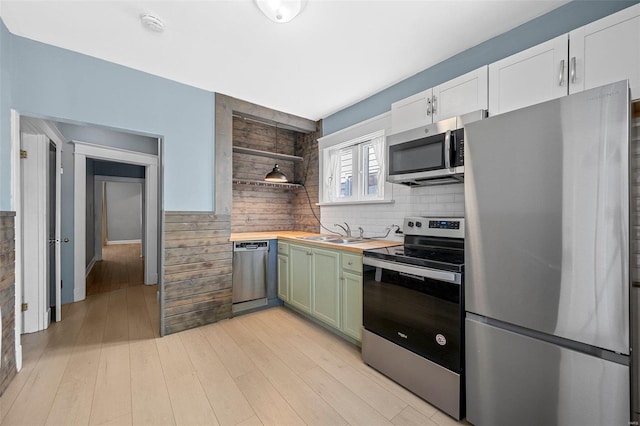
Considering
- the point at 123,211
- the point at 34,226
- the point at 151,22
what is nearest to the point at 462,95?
the point at 151,22

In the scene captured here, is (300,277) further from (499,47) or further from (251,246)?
(499,47)

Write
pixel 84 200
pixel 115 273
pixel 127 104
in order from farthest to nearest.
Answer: pixel 115 273
pixel 84 200
pixel 127 104

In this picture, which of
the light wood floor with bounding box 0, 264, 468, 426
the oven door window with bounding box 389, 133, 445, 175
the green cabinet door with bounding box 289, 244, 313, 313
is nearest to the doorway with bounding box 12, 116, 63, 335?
the light wood floor with bounding box 0, 264, 468, 426

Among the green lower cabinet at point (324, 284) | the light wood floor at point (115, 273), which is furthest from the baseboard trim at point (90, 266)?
the green lower cabinet at point (324, 284)

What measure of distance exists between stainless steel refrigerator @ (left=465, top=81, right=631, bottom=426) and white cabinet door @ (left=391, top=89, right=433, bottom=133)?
72 centimetres

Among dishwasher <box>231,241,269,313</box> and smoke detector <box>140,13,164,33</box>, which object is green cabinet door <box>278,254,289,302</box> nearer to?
dishwasher <box>231,241,269,313</box>

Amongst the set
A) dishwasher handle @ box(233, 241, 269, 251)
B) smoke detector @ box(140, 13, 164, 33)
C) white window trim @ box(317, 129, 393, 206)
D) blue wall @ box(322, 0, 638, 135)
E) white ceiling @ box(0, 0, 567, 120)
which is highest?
white ceiling @ box(0, 0, 567, 120)

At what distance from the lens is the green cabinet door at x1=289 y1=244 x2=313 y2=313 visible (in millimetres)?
2977

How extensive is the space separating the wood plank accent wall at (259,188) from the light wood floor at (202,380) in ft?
5.18

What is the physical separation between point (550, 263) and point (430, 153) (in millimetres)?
1105

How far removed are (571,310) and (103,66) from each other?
380 centimetres

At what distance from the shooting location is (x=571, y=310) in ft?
4.06

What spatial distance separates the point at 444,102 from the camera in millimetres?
2131

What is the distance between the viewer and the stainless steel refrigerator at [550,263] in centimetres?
115
